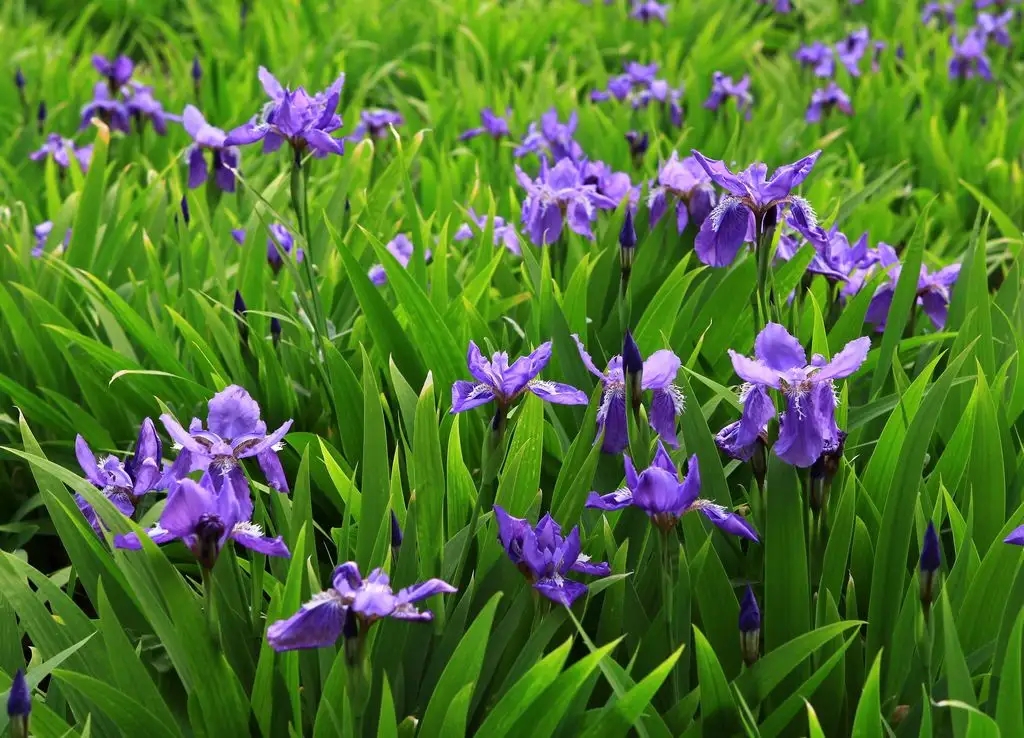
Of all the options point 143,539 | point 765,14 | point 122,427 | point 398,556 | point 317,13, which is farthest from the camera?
point 765,14

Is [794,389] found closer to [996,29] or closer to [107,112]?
[107,112]

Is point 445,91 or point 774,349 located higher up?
point 774,349

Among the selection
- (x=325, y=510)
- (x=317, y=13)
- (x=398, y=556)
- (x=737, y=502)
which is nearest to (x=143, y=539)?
(x=398, y=556)

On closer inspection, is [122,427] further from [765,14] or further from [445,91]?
[765,14]

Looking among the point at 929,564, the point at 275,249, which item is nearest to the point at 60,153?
the point at 275,249

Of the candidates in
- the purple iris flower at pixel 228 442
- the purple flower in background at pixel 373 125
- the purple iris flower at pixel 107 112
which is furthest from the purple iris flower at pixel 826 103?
the purple iris flower at pixel 228 442

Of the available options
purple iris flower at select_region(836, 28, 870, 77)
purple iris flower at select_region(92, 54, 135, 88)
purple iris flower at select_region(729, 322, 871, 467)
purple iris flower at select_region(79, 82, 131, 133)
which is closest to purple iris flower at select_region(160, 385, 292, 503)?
purple iris flower at select_region(729, 322, 871, 467)

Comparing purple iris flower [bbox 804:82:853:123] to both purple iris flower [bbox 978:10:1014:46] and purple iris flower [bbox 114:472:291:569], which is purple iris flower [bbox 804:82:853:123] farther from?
purple iris flower [bbox 114:472:291:569]
